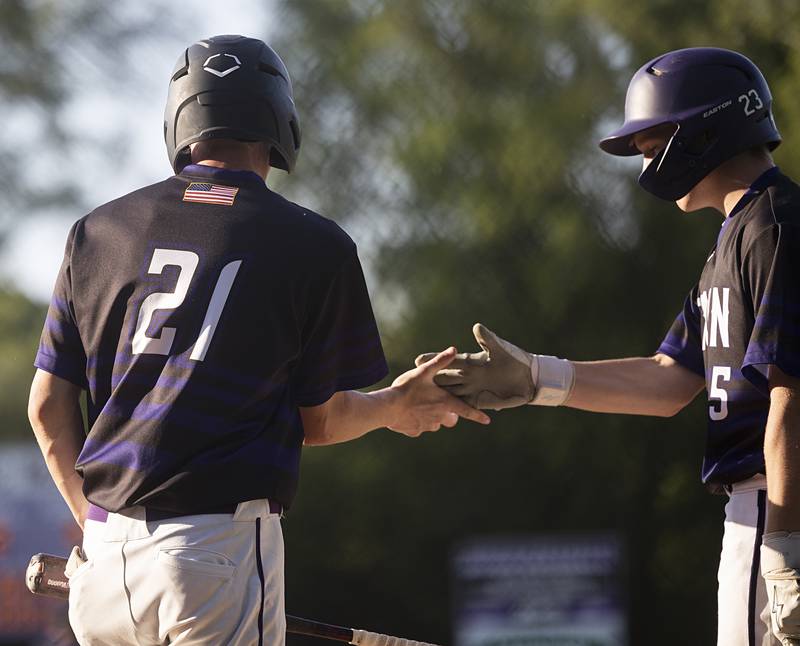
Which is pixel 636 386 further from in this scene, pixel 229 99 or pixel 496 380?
pixel 229 99

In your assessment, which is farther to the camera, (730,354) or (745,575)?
(730,354)

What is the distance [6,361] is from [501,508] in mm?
5379

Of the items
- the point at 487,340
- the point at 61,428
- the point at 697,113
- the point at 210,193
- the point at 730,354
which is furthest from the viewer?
the point at 487,340

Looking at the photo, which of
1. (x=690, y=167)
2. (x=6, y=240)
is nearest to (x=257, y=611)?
(x=690, y=167)

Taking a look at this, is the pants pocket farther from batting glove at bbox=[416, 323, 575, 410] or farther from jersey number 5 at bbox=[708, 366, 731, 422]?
batting glove at bbox=[416, 323, 575, 410]

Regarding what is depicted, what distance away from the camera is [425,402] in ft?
12.4

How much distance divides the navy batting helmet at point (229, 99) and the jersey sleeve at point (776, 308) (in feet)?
4.02

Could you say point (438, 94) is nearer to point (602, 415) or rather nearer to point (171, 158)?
point (602, 415)

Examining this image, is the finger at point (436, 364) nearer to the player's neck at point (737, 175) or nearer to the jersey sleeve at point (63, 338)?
the player's neck at point (737, 175)

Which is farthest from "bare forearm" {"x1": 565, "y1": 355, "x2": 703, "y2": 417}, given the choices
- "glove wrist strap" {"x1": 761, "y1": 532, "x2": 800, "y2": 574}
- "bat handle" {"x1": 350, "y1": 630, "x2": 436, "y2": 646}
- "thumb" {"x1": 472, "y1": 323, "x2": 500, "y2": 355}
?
"bat handle" {"x1": 350, "y1": 630, "x2": 436, "y2": 646}

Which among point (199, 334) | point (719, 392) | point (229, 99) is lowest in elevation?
point (199, 334)

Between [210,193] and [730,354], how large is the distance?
143 centimetres

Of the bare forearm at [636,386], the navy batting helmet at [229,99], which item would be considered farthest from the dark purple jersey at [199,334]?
the bare forearm at [636,386]

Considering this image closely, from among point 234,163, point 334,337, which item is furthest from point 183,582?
point 234,163
